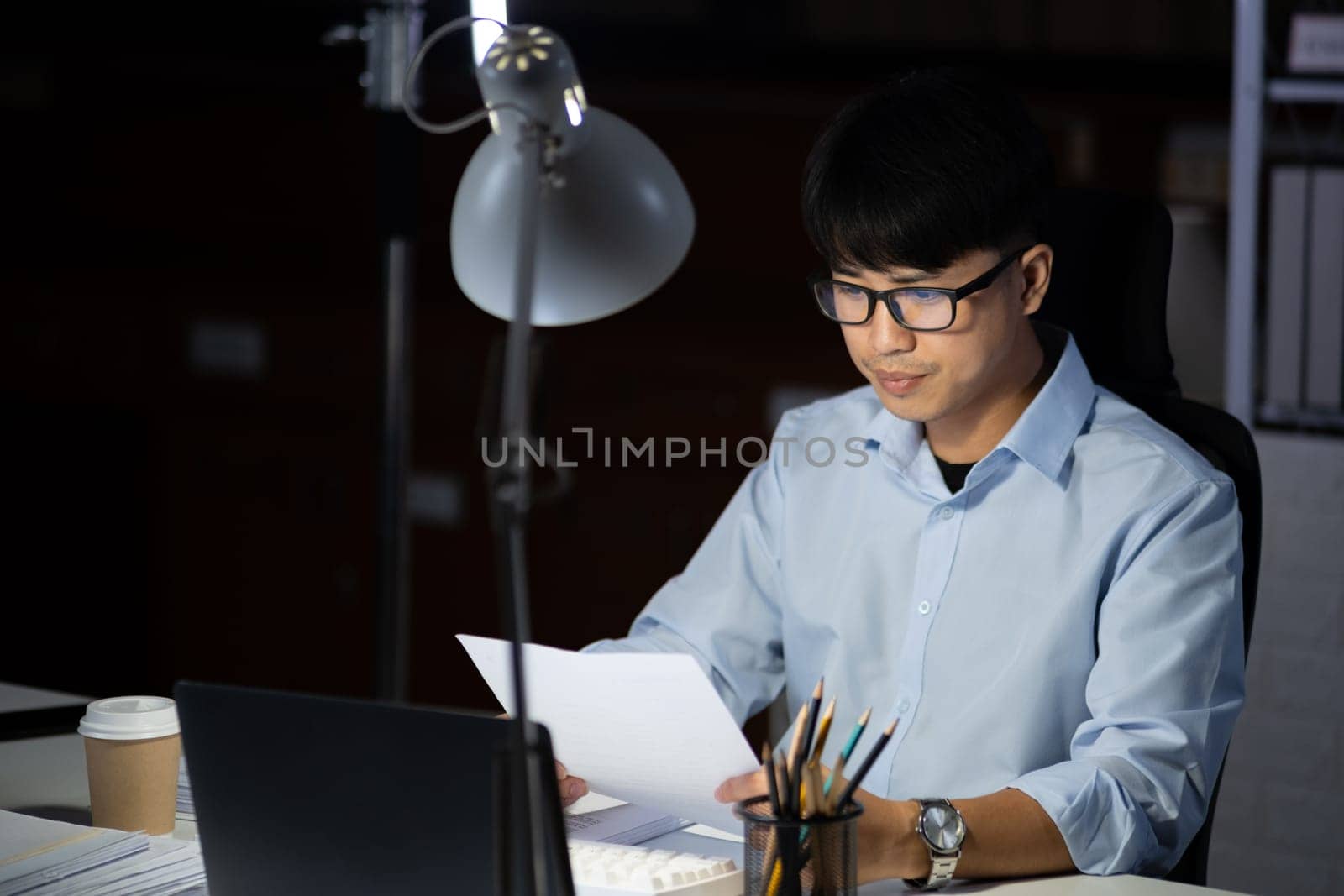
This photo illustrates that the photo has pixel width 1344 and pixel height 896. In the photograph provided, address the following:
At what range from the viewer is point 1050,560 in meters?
1.37

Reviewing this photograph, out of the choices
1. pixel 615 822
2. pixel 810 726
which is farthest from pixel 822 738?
pixel 615 822

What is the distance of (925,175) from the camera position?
131 centimetres

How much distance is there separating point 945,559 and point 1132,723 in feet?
0.83

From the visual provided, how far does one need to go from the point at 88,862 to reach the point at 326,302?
8.67 feet

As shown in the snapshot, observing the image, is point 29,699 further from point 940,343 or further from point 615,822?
point 940,343

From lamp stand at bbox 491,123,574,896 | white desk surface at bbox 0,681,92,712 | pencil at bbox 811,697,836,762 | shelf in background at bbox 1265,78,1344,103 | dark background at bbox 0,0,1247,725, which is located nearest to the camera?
lamp stand at bbox 491,123,574,896

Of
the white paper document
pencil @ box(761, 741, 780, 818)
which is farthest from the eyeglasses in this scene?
pencil @ box(761, 741, 780, 818)

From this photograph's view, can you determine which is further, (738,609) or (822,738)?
(738,609)

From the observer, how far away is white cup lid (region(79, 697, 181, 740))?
1159 mm

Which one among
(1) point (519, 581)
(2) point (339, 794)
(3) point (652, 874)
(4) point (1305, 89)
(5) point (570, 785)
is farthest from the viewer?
(4) point (1305, 89)

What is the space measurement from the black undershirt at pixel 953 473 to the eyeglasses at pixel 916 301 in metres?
0.19

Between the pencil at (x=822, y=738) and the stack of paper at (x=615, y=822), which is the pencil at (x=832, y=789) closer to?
the pencil at (x=822, y=738)

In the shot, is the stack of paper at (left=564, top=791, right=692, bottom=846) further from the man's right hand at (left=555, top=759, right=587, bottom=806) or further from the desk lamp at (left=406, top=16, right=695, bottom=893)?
the desk lamp at (left=406, top=16, right=695, bottom=893)

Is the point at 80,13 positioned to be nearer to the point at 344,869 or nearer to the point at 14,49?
the point at 14,49
